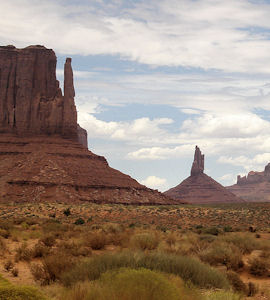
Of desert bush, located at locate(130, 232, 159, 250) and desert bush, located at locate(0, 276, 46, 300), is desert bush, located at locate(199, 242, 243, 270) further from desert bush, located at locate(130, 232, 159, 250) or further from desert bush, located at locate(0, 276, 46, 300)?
desert bush, located at locate(0, 276, 46, 300)

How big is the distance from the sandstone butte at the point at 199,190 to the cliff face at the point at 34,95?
75341 millimetres

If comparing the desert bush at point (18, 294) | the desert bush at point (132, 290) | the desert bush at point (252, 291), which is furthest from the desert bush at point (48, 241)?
the desert bush at point (18, 294)

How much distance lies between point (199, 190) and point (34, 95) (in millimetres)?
89140

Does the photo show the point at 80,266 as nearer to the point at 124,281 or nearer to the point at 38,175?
the point at 124,281

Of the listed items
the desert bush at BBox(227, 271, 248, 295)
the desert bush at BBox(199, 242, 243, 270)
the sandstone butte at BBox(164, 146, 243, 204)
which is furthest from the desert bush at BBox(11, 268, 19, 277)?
the sandstone butte at BBox(164, 146, 243, 204)

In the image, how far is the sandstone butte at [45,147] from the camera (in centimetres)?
7374

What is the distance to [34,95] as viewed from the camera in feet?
326

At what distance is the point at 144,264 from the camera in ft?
35.9

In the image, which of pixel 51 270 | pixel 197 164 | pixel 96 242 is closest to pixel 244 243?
pixel 96 242

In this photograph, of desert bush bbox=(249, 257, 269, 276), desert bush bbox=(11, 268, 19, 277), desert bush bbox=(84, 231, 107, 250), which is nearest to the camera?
desert bush bbox=(11, 268, 19, 277)

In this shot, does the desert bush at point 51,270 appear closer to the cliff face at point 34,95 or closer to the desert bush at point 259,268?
the desert bush at point 259,268

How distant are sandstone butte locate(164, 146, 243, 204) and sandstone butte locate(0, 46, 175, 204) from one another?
246 ft

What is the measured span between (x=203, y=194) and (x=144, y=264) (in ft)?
514

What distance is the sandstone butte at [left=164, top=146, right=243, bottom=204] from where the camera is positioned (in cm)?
16150
